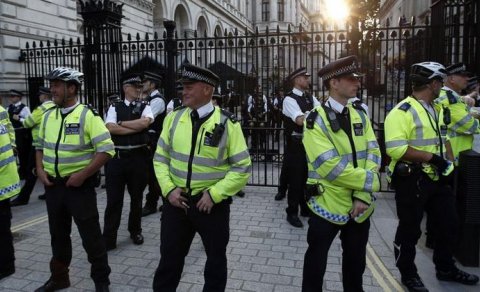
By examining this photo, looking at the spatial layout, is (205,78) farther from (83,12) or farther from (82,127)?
(83,12)

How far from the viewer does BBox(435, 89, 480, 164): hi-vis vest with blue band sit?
4648mm

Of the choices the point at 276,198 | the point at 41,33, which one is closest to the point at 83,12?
the point at 41,33

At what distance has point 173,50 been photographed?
27.4ft

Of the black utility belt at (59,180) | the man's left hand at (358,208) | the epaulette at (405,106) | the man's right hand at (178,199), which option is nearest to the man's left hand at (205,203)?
the man's right hand at (178,199)

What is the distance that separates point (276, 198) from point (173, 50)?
386 cm

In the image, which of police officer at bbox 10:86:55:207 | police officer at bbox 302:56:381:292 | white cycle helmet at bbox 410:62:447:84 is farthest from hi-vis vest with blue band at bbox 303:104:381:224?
police officer at bbox 10:86:55:207

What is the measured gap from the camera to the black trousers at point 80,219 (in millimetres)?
3572

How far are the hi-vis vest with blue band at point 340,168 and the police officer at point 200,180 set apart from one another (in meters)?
0.54

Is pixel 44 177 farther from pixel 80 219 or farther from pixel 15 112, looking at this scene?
pixel 15 112

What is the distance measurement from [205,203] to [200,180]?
197 mm

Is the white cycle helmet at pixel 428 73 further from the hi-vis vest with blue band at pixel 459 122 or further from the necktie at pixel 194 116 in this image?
the necktie at pixel 194 116

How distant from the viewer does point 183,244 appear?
2.92 m

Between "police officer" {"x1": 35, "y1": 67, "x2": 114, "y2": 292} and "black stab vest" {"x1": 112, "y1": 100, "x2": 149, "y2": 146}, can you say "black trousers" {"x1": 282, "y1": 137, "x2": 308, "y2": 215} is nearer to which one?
"black stab vest" {"x1": 112, "y1": 100, "x2": 149, "y2": 146}

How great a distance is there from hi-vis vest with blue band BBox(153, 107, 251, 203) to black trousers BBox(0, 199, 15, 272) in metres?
2.19
